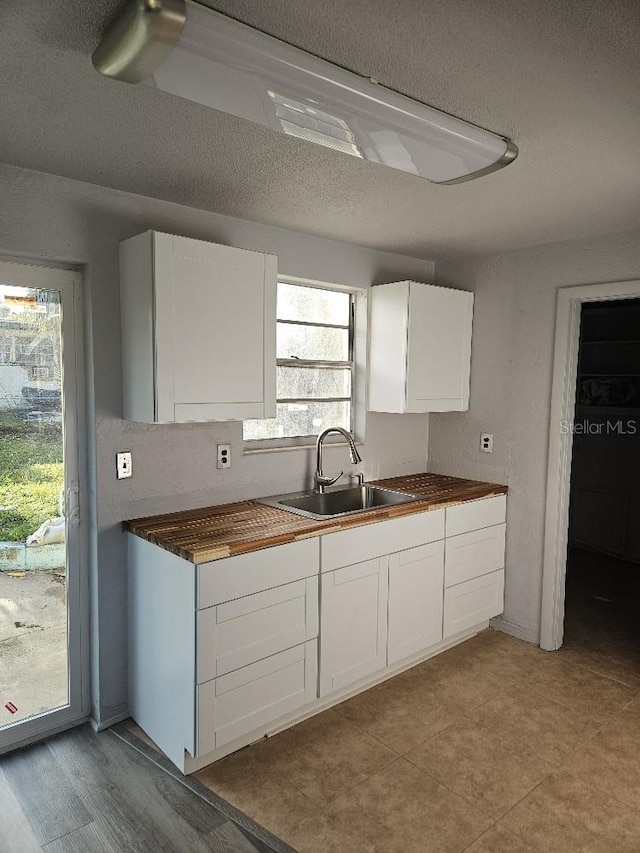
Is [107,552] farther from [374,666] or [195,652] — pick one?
[374,666]

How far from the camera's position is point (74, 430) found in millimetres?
2506

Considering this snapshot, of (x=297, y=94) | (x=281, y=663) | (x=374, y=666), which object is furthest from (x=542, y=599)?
(x=297, y=94)

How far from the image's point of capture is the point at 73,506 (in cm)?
254

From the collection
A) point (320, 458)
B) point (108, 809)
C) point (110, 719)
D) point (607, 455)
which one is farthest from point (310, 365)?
point (607, 455)

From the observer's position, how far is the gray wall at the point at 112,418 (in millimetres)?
2309

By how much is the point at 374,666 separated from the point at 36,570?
Answer: 1.62 meters

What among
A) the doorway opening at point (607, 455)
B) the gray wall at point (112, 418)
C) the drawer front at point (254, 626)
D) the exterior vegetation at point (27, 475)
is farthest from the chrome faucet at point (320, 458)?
the doorway opening at point (607, 455)

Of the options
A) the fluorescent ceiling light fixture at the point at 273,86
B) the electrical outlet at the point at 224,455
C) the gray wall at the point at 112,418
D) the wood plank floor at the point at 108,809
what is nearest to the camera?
the fluorescent ceiling light fixture at the point at 273,86

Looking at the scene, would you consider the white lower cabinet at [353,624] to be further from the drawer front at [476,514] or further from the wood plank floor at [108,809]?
the wood plank floor at [108,809]

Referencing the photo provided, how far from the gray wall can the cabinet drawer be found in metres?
0.61

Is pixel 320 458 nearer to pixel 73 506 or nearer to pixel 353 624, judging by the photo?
pixel 353 624

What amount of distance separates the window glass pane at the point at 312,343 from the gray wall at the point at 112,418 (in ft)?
1.21

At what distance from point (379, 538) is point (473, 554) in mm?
819

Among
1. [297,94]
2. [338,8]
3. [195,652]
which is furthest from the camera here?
[195,652]
